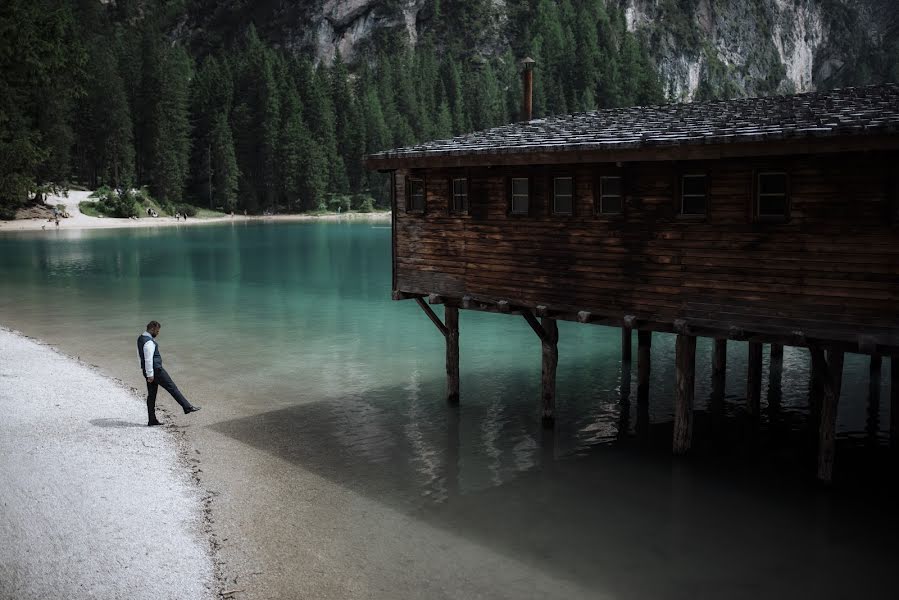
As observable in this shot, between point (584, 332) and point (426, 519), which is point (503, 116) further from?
point (426, 519)

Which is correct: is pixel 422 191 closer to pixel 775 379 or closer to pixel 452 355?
pixel 452 355

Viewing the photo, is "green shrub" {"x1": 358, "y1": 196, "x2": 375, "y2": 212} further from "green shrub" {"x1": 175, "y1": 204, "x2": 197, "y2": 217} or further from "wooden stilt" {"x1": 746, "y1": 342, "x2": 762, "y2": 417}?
"wooden stilt" {"x1": 746, "y1": 342, "x2": 762, "y2": 417}

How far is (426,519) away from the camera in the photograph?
52.5 ft

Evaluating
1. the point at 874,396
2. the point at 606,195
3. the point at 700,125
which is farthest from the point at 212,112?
the point at 700,125

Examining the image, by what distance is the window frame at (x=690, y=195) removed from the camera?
17.1 m

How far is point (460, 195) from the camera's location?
21.8 metres

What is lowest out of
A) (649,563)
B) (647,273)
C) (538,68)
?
(649,563)

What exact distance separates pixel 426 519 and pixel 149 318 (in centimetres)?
2887

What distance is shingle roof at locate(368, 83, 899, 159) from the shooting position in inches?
599

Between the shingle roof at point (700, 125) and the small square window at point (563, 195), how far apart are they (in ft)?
3.29

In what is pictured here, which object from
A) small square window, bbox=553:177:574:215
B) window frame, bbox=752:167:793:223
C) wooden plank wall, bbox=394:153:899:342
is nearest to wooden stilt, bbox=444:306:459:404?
wooden plank wall, bbox=394:153:899:342

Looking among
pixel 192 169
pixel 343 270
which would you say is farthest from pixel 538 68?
pixel 343 270

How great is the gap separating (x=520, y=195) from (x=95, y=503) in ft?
37.8

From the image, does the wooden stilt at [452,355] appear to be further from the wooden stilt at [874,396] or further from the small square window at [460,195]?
the wooden stilt at [874,396]
